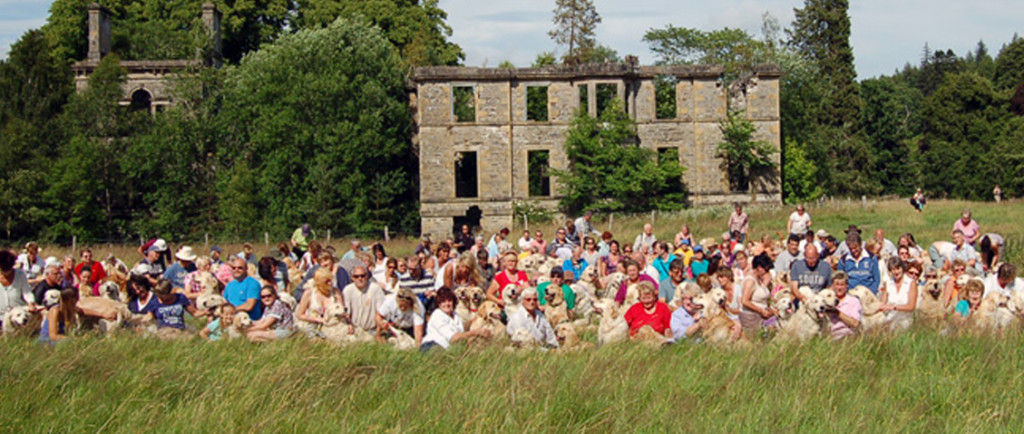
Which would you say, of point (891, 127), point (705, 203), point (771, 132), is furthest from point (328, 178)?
point (891, 127)

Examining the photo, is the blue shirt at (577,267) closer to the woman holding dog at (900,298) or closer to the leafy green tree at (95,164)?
the woman holding dog at (900,298)

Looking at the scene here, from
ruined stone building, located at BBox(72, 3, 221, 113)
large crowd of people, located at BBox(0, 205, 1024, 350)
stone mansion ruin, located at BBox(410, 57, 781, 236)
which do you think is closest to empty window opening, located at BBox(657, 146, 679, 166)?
stone mansion ruin, located at BBox(410, 57, 781, 236)

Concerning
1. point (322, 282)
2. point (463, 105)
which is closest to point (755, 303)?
point (322, 282)

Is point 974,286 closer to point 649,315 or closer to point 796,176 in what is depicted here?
point 649,315

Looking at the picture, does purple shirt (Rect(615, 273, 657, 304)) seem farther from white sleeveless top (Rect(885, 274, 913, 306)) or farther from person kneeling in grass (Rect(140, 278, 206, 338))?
person kneeling in grass (Rect(140, 278, 206, 338))

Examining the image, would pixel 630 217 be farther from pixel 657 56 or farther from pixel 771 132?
pixel 657 56

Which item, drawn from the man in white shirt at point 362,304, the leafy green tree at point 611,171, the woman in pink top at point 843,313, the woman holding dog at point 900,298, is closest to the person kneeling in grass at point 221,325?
the man in white shirt at point 362,304

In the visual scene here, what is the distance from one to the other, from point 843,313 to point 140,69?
150ft

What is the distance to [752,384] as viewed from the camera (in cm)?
1170

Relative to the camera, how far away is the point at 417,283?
52.1 ft

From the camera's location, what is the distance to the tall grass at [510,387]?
1059cm

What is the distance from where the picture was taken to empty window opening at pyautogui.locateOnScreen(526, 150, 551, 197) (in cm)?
4859

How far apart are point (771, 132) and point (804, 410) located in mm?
34980

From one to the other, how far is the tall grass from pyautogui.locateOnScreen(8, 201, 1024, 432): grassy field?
0.07 feet
